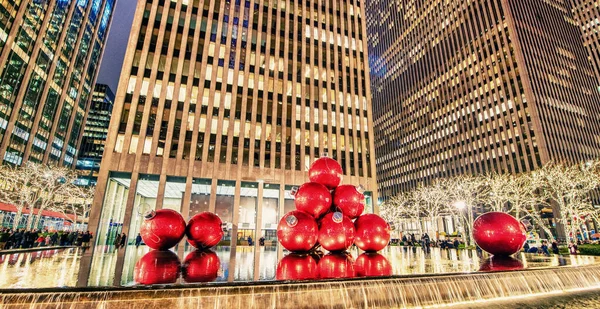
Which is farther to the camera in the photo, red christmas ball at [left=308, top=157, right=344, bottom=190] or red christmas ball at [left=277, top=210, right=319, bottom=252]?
red christmas ball at [left=308, top=157, right=344, bottom=190]

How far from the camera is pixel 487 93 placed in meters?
72.2

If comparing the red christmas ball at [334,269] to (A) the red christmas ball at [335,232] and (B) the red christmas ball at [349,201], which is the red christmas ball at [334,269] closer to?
(A) the red christmas ball at [335,232]

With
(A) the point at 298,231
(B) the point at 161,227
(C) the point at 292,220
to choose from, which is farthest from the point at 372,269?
(B) the point at 161,227

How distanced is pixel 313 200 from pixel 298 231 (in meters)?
0.85

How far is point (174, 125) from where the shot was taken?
1228 inches

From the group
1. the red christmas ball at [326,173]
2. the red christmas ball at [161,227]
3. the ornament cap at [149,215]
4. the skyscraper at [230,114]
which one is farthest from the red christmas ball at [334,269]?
the skyscraper at [230,114]

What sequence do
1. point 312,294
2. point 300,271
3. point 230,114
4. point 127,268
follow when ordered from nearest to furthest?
point 312,294
point 300,271
point 127,268
point 230,114

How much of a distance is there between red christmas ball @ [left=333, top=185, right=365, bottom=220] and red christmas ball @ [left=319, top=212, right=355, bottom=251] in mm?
445

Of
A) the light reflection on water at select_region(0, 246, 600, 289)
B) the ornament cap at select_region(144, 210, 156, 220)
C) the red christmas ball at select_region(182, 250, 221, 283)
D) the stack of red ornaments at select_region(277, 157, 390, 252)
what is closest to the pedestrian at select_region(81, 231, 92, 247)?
the light reflection on water at select_region(0, 246, 600, 289)

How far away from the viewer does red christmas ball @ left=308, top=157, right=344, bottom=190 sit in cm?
761

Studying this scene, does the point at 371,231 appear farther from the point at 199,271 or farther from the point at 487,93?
the point at 487,93

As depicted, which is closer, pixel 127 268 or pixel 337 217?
pixel 337 217

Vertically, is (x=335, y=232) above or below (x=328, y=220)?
below

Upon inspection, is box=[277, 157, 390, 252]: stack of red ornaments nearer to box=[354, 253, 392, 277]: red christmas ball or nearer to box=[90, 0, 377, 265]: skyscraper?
box=[354, 253, 392, 277]: red christmas ball
